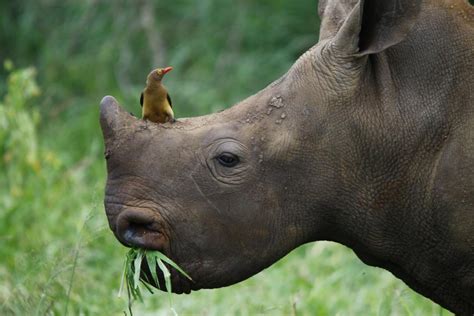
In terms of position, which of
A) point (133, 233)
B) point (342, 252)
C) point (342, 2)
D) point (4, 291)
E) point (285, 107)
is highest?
point (342, 2)

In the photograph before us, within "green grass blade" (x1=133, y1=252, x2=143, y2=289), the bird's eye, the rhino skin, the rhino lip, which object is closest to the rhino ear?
the rhino skin

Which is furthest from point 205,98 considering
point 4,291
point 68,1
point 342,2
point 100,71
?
point 342,2

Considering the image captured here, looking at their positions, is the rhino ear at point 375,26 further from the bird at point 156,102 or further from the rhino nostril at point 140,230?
the rhino nostril at point 140,230

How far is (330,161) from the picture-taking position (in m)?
3.83

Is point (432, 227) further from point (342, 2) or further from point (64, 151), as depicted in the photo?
point (64, 151)

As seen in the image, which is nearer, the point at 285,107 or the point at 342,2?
the point at 285,107

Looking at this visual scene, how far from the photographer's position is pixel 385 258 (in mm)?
Answer: 3971

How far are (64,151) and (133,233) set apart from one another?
482cm

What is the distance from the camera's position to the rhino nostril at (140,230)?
3.76 m

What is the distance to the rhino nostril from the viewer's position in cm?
376

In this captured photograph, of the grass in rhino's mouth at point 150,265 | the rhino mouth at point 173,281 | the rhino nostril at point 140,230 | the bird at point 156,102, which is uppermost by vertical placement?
the bird at point 156,102

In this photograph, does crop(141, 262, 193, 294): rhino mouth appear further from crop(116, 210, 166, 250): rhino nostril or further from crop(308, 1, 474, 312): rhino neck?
crop(308, 1, 474, 312): rhino neck

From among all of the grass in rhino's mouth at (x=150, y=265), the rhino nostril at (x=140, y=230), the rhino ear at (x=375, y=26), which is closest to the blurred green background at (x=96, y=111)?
the grass in rhino's mouth at (x=150, y=265)

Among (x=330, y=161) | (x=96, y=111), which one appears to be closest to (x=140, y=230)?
(x=330, y=161)
